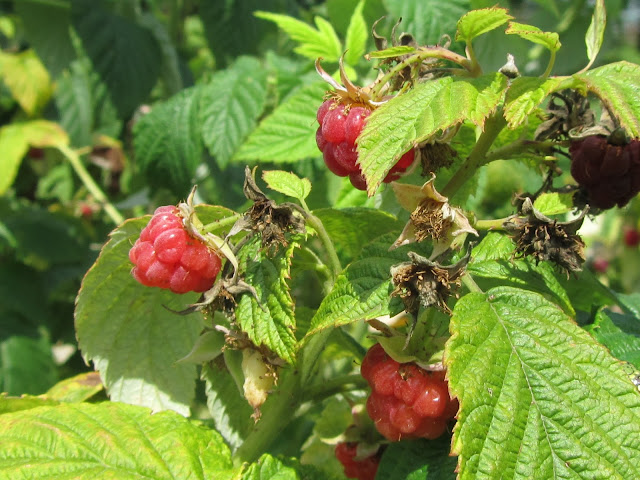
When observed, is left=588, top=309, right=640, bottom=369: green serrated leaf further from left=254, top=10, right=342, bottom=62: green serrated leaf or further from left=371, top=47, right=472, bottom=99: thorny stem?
left=254, top=10, right=342, bottom=62: green serrated leaf

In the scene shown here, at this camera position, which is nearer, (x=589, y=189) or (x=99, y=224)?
(x=589, y=189)

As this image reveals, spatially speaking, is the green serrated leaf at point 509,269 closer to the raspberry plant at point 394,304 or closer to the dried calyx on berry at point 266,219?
the raspberry plant at point 394,304

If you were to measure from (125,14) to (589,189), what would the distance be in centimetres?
167

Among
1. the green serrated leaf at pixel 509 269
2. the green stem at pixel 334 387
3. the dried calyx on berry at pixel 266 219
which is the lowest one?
the green stem at pixel 334 387

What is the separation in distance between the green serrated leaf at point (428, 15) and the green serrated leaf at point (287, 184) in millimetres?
559

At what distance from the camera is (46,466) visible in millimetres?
768

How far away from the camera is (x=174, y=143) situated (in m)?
1.62

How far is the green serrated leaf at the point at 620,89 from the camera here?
26.0 inches

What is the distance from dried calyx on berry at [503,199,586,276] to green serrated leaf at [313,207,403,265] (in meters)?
0.17

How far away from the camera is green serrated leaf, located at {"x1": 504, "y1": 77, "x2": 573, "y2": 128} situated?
680mm

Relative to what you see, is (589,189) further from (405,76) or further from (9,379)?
(9,379)

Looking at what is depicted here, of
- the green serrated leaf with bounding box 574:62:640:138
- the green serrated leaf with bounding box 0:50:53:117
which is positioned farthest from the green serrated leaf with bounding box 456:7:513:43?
the green serrated leaf with bounding box 0:50:53:117

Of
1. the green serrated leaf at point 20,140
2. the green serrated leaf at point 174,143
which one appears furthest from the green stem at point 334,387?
the green serrated leaf at point 20,140

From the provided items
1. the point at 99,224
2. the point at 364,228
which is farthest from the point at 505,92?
the point at 99,224
